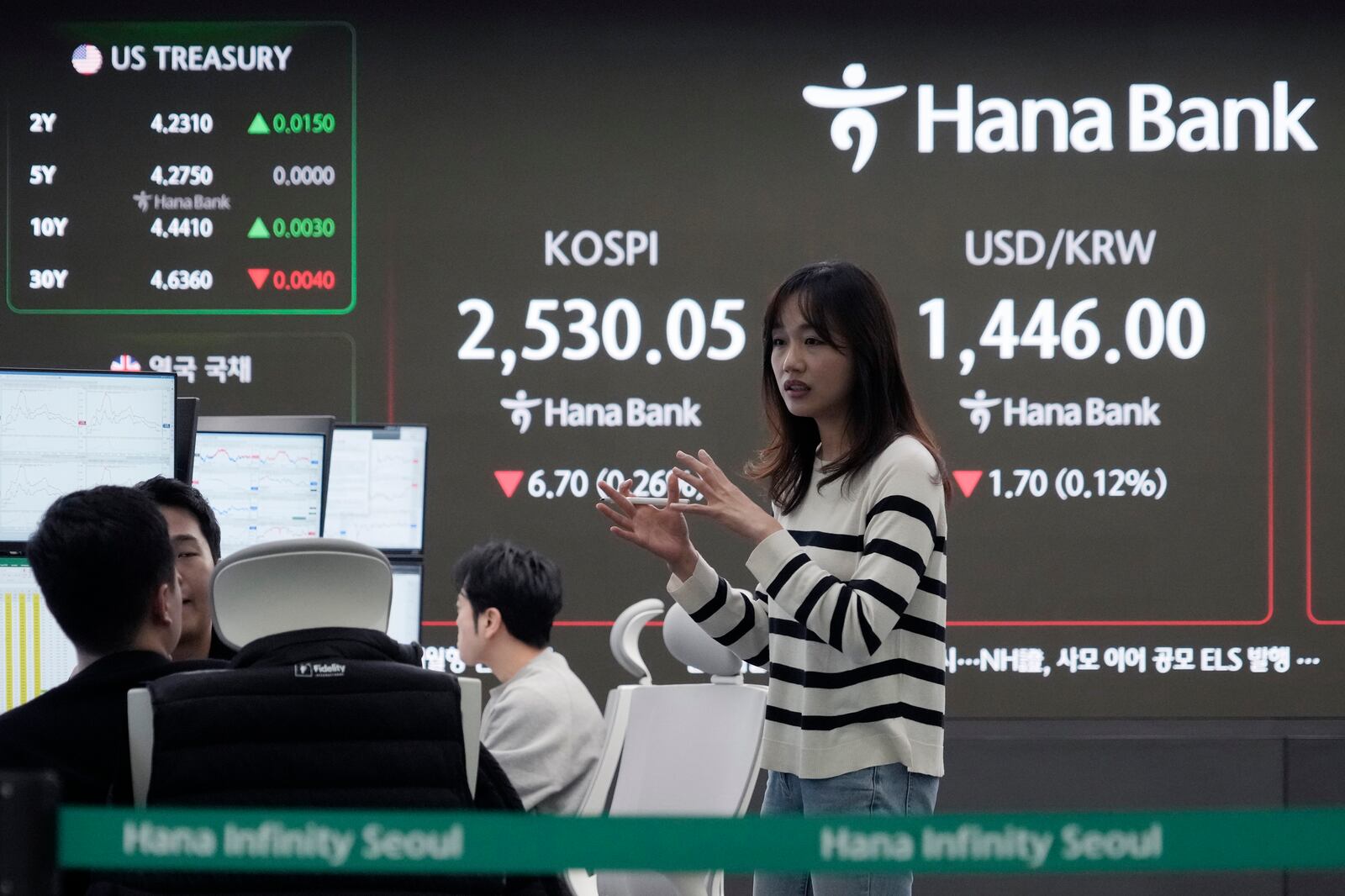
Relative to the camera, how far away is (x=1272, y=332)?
411 centimetres

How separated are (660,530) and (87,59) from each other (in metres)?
2.98

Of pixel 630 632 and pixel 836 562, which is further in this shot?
pixel 630 632

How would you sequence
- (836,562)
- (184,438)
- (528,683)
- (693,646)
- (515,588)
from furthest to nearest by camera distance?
(515,588) → (528,683) → (184,438) → (693,646) → (836,562)

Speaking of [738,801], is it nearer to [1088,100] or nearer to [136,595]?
[136,595]

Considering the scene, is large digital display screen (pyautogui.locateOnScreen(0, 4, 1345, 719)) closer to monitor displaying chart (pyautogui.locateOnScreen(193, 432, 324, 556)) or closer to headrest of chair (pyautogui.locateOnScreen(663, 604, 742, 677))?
monitor displaying chart (pyautogui.locateOnScreen(193, 432, 324, 556))

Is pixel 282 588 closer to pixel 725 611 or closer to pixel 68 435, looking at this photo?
pixel 725 611

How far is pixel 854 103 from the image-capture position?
415 cm

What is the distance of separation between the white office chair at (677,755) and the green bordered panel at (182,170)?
1.75 metres

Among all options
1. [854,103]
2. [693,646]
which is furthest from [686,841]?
[854,103]

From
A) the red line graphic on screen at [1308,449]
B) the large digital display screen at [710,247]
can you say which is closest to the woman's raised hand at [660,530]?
the large digital display screen at [710,247]

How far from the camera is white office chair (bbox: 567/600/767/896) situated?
2822mm

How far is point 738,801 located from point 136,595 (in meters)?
1.41

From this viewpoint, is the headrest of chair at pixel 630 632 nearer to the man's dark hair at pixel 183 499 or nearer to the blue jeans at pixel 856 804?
the man's dark hair at pixel 183 499

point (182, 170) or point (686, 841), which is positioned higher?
point (182, 170)
